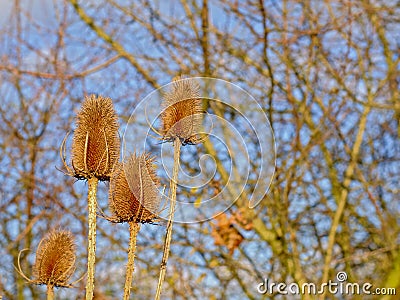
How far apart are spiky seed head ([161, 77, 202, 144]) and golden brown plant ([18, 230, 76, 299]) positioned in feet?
0.64

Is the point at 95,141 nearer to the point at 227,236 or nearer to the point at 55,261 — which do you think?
the point at 55,261

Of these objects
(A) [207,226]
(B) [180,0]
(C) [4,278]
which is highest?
(B) [180,0]

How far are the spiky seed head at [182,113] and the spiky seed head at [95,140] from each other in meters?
0.06

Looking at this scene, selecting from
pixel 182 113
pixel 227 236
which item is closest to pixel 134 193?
pixel 182 113

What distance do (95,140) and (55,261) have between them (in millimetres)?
164

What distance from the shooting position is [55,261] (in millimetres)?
753

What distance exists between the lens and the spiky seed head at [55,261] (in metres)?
0.73

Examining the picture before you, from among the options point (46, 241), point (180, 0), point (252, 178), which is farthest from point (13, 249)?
point (46, 241)

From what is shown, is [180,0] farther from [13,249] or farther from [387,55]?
[13,249]

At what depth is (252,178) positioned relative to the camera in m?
2.26

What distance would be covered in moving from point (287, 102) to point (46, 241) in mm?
1648

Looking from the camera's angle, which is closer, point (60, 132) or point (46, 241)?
point (46, 241)

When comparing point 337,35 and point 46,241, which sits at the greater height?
point 337,35

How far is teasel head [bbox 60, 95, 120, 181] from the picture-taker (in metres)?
0.68
